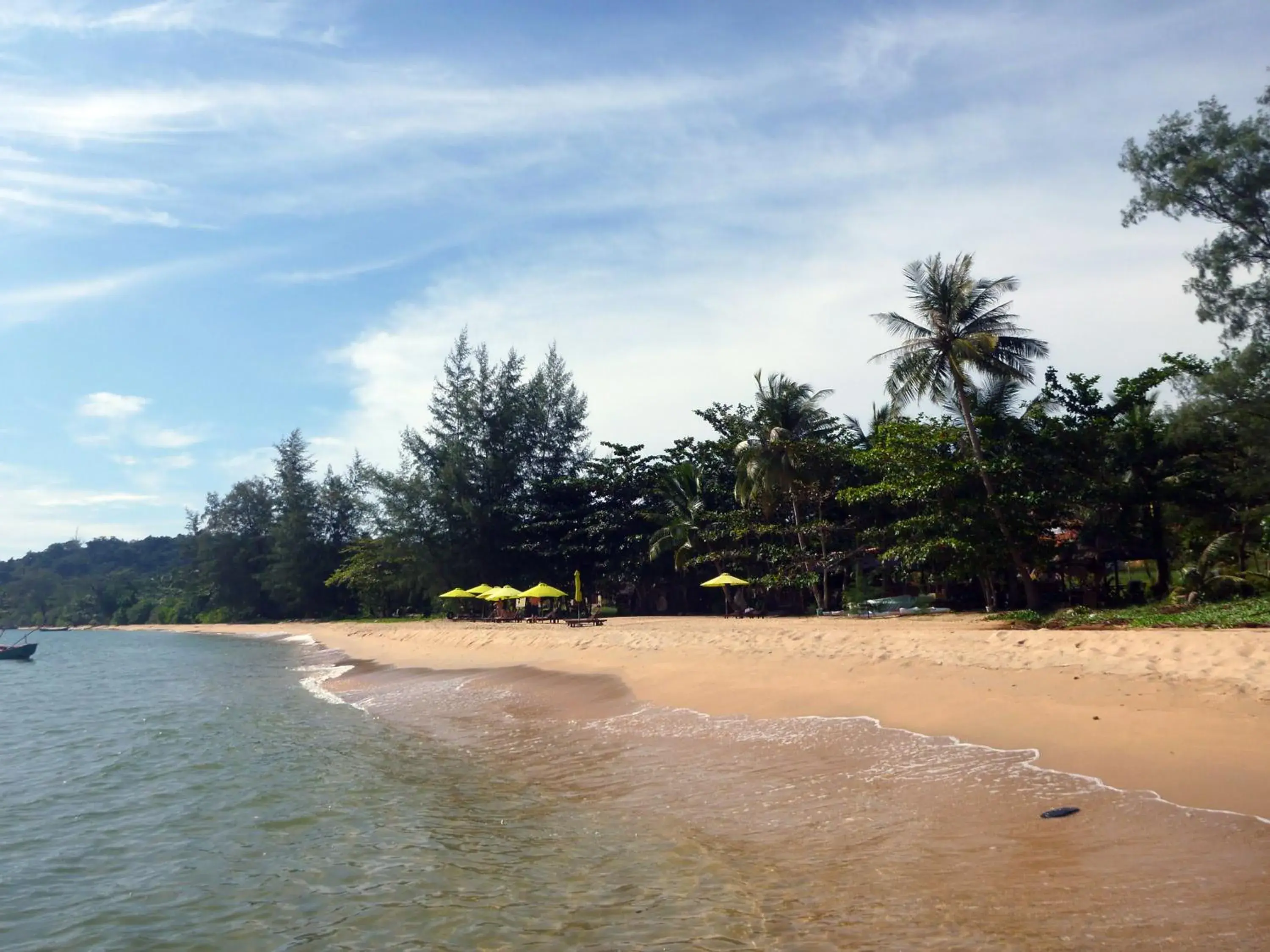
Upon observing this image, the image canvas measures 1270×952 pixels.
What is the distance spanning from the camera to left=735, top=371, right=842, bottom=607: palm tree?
31.1m

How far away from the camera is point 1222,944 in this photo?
173 inches

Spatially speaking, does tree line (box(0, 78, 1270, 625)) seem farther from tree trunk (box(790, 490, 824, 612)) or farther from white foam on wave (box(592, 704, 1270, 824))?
white foam on wave (box(592, 704, 1270, 824))

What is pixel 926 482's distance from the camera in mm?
24250

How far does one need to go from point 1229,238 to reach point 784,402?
576 inches

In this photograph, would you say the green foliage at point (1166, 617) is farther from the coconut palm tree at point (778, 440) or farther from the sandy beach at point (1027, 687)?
the coconut palm tree at point (778, 440)

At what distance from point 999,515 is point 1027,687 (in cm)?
1420

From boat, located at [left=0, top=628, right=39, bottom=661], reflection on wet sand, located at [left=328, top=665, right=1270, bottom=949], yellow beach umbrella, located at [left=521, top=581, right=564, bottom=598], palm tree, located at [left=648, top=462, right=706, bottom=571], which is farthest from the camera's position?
boat, located at [left=0, top=628, right=39, bottom=661]

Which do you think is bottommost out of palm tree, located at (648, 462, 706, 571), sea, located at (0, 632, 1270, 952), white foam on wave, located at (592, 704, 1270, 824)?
sea, located at (0, 632, 1270, 952)

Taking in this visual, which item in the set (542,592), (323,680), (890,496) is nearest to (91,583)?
(542,592)

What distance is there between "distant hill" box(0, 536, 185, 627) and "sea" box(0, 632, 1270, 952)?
7517 centimetres

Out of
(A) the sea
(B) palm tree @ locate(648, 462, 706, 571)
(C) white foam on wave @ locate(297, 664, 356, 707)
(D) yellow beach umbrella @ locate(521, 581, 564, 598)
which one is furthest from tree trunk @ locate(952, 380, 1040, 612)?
(C) white foam on wave @ locate(297, 664, 356, 707)

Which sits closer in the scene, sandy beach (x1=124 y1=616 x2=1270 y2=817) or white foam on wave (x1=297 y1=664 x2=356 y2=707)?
sandy beach (x1=124 y1=616 x2=1270 y2=817)

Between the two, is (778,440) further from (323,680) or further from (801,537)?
(323,680)

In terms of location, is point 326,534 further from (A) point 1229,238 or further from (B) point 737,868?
(B) point 737,868
